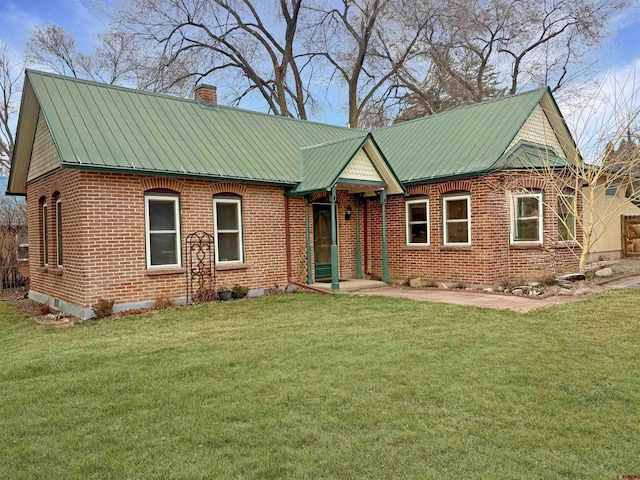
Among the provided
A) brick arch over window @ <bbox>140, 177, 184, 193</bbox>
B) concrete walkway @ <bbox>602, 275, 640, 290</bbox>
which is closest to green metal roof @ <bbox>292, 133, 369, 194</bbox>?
brick arch over window @ <bbox>140, 177, 184, 193</bbox>

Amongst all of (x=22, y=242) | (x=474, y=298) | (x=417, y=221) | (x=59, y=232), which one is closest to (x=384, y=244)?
(x=417, y=221)

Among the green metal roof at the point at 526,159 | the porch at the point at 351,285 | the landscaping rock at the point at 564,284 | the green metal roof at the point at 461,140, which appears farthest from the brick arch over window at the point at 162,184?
the landscaping rock at the point at 564,284

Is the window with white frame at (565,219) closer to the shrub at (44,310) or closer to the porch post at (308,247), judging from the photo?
Result: the porch post at (308,247)

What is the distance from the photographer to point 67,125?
1048cm

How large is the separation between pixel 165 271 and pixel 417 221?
7.24 meters

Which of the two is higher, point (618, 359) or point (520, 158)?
point (520, 158)

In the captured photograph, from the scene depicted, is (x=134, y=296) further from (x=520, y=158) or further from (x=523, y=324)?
(x=520, y=158)

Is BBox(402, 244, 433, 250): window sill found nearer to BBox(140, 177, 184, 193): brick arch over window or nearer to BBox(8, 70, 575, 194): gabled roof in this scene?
BBox(8, 70, 575, 194): gabled roof

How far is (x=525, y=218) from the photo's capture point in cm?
1305

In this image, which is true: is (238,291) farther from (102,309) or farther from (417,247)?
(417,247)

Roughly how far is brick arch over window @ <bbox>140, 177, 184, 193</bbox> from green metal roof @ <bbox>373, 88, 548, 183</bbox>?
6349 millimetres

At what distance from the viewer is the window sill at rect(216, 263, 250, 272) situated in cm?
1191

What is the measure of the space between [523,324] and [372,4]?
24.6 metres

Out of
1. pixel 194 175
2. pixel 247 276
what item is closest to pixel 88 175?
pixel 194 175
